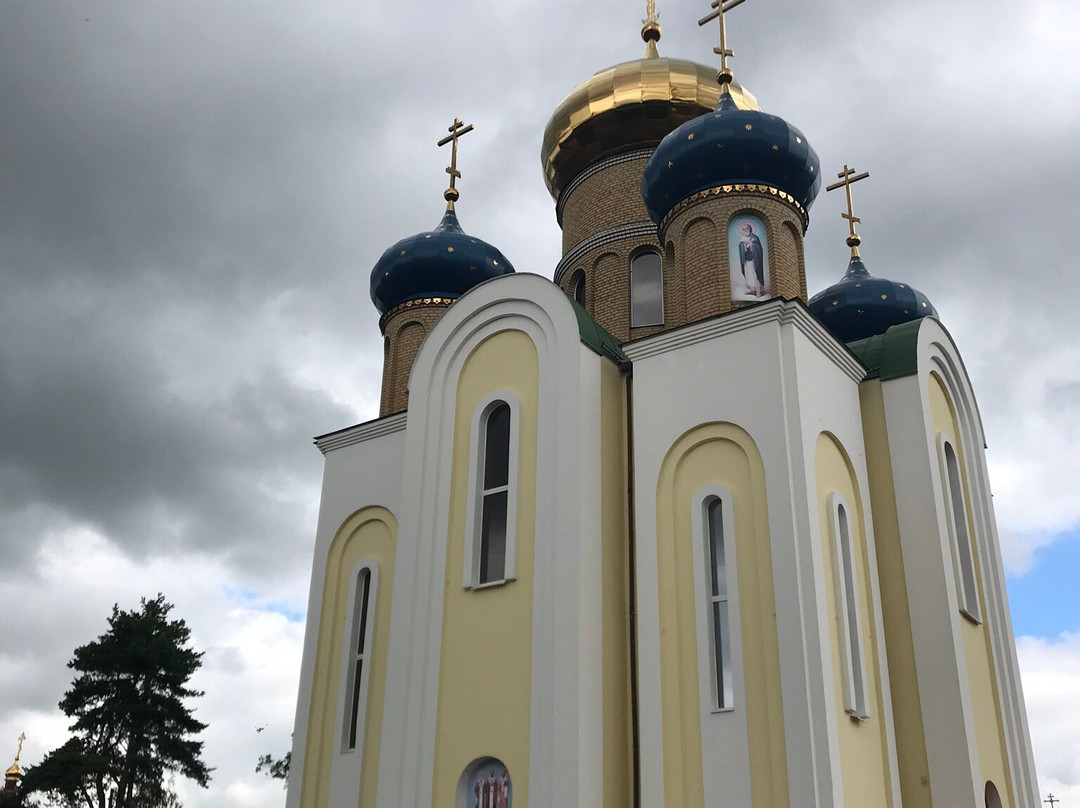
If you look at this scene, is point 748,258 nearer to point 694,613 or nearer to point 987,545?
point 987,545

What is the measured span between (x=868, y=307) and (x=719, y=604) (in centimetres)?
605

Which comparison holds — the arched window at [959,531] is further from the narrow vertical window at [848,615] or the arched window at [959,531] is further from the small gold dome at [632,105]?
the small gold dome at [632,105]

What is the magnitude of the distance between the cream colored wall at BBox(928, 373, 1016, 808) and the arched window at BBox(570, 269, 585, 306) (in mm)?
4766

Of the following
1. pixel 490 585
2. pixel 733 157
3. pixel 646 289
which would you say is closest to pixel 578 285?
pixel 646 289

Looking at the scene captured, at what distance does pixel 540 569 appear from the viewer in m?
8.84

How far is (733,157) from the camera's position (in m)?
11.1

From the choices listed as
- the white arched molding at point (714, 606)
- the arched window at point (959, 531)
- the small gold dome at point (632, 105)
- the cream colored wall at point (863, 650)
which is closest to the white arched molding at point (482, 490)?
the white arched molding at point (714, 606)

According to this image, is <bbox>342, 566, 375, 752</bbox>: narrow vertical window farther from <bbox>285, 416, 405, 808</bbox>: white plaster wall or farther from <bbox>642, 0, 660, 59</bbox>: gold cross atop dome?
<bbox>642, 0, 660, 59</bbox>: gold cross atop dome

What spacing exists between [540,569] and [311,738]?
3263 millimetres

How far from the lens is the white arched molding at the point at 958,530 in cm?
986

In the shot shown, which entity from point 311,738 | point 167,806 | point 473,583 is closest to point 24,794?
point 167,806

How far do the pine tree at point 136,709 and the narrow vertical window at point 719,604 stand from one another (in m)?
15.2

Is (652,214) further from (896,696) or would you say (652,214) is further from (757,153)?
(896,696)

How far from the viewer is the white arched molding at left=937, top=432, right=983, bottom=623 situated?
9.86m
